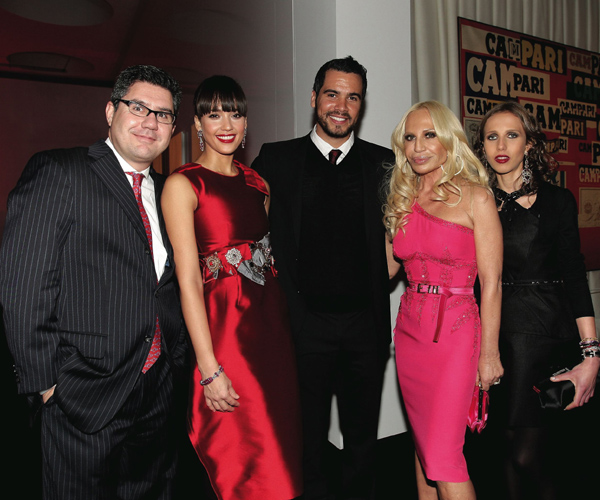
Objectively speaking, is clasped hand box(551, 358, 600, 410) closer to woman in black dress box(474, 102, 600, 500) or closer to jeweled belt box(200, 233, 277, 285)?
woman in black dress box(474, 102, 600, 500)

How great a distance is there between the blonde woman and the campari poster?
1.84 m

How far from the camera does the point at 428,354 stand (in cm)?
193

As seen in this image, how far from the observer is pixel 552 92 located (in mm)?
4188

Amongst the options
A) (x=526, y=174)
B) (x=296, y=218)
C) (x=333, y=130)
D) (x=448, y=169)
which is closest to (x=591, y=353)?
(x=526, y=174)

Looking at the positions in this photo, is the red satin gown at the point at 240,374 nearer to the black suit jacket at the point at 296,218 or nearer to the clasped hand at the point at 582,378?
the black suit jacket at the point at 296,218

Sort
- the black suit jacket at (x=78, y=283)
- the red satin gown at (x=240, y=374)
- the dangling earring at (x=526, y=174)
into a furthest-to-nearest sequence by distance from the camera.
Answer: the dangling earring at (x=526, y=174), the red satin gown at (x=240, y=374), the black suit jacket at (x=78, y=283)

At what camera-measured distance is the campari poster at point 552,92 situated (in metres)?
3.66

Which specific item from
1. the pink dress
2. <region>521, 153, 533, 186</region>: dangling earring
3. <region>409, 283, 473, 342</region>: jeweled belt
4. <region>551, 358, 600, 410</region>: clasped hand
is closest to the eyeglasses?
the pink dress

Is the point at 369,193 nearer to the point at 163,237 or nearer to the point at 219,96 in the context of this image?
the point at 219,96

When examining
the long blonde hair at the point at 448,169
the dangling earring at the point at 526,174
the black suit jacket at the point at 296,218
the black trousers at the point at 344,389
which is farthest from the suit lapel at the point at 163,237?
the dangling earring at the point at 526,174

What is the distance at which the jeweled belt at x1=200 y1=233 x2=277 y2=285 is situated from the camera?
71.6 inches

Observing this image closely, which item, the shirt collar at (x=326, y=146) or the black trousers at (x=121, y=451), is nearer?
the black trousers at (x=121, y=451)

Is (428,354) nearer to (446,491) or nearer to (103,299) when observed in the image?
(446,491)

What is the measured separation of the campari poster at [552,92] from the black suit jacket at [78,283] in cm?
293
